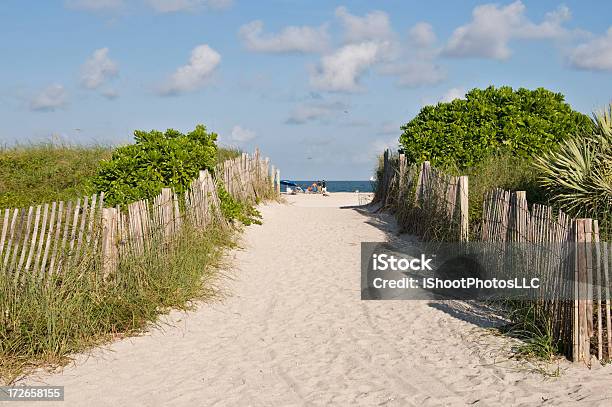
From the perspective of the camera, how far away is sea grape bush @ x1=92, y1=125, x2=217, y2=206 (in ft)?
45.8

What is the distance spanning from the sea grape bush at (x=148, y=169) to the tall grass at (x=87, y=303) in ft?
11.0

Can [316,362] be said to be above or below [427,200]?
below

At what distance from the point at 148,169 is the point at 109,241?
5197mm

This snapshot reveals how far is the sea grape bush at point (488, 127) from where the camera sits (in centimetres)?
1822

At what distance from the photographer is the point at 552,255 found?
7609 millimetres

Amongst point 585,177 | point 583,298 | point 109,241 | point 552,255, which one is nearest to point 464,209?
point 585,177

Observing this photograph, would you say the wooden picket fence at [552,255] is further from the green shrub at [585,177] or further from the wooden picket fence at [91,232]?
the wooden picket fence at [91,232]

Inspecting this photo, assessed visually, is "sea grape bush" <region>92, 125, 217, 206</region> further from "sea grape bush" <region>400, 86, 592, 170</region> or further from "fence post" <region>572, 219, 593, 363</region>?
"fence post" <region>572, 219, 593, 363</region>

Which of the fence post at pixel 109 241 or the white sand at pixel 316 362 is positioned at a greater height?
the fence post at pixel 109 241

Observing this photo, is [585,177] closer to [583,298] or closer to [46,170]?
[583,298]

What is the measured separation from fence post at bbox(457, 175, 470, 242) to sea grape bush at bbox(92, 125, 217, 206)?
567 cm

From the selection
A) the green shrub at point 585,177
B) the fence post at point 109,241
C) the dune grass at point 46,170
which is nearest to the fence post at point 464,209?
the green shrub at point 585,177

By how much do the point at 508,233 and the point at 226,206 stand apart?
776cm

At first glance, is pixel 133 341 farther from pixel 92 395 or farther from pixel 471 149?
pixel 471 149
